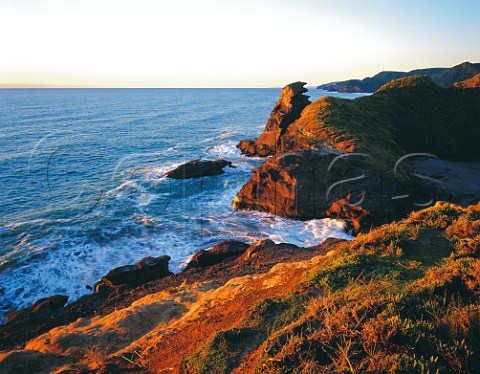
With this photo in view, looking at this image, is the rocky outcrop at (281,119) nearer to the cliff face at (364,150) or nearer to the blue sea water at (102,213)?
the cliff face at (364,150)

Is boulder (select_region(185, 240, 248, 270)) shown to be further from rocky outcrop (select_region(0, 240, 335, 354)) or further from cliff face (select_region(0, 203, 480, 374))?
cliff face (select_region(0, 203, 480, 374))

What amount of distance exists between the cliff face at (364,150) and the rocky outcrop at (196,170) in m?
9.32

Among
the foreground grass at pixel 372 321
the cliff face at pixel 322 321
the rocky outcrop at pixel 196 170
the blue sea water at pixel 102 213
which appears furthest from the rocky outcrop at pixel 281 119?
the foreground grass at pixel 372 321

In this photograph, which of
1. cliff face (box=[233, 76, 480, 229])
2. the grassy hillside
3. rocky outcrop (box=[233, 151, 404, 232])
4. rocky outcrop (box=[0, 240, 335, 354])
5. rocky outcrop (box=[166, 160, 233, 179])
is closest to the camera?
rocky outcrop (box=[0, 240, 335, 354])

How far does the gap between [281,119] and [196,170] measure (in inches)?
642

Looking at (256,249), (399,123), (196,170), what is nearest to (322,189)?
(256,249)

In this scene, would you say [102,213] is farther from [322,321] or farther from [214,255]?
[322,321]

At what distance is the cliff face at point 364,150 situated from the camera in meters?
24.8

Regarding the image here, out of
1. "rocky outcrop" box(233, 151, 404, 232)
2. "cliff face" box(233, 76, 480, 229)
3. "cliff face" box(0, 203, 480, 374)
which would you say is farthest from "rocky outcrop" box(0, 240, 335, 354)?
"cliff face" box(233, 76, 480, 229)

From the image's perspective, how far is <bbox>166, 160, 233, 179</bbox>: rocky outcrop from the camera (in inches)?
1448

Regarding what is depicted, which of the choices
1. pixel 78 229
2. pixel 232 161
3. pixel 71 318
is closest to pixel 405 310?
pixel 71 318

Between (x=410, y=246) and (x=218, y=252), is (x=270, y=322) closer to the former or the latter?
(x=410, y=246)

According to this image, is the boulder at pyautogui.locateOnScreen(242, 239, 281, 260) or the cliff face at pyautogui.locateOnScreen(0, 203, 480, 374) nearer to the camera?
the cliff face at pyautogui.locateOnScreen(0, 203, 480, 374)

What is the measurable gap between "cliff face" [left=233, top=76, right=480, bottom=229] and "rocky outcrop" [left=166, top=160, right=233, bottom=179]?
9.32 meters
